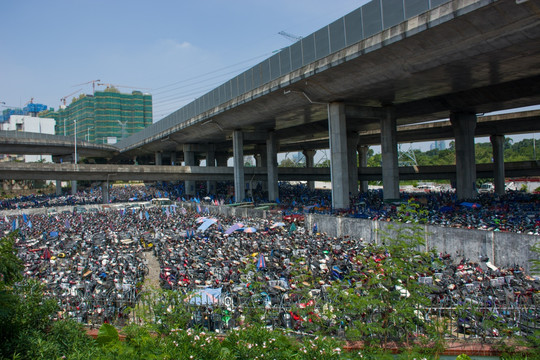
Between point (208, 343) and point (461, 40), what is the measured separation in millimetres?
21151

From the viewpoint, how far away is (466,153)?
42.6 m

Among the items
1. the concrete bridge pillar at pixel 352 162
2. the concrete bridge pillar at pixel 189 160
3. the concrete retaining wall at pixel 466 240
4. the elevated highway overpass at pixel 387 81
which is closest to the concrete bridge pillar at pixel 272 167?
the elevated highway overpass at pixel 387 81

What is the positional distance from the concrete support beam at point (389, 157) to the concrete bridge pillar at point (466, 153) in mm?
10385

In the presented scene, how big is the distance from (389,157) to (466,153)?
11.8 metres

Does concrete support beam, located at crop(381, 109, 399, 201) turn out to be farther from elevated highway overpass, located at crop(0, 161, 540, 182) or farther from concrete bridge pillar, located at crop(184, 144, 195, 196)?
concrete bridge pillar, located at crop(184, 144, 195, 196)

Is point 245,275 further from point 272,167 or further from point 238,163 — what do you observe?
point 272,167

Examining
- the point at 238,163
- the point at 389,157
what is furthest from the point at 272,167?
the point at 389,157

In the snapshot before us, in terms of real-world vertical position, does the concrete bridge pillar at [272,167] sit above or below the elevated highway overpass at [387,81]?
below

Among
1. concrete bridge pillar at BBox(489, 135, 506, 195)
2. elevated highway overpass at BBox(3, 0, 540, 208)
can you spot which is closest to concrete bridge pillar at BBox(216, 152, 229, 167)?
elevated highway overpass at BBox(3, 0, 540, 208)

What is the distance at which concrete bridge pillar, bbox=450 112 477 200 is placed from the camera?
42.7m

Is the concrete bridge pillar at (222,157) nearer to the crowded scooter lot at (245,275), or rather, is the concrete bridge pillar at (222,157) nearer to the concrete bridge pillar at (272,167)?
the concrete bridge pillar at (272,167)

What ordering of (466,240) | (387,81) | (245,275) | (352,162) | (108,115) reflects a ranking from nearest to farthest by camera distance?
(245,275)
(466,240)
(387,81)
(352,162)
(108,115)

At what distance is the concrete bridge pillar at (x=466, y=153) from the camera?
4269 cm

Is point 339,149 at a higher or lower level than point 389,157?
higher
